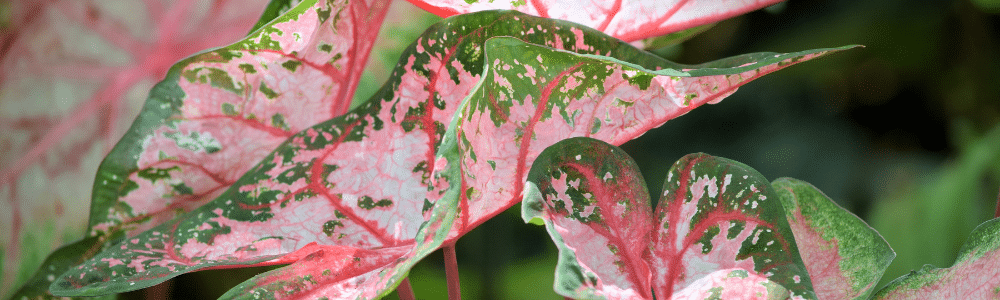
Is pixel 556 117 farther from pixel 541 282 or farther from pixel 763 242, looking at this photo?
pixel 541 282

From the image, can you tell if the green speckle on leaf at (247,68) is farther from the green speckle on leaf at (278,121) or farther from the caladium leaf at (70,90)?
the caladium leaf at (70,90)

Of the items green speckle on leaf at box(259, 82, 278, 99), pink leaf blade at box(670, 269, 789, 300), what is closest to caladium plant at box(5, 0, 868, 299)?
green speckle on leaf at box(259, 82, 278, 99)

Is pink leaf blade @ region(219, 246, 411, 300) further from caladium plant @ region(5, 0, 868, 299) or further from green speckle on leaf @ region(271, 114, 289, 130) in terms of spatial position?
green speckle on leaf @ region(271, 114, 289, 130)

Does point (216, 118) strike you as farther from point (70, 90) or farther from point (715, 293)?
point (715, 293)

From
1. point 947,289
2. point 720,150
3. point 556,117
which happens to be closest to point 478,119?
point 556,117

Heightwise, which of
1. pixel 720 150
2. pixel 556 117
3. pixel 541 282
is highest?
pixel 556 117

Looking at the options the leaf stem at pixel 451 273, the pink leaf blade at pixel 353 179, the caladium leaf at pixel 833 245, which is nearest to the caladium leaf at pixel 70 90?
the pink leaf blade at pixel 353 179

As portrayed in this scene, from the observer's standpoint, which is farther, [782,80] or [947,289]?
[782,80]

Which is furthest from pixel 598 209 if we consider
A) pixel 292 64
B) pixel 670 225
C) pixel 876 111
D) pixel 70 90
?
pixel 70 90

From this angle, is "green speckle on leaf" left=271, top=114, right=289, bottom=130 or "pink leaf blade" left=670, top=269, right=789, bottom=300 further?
"green speckle on leaf" left=271, top=114, right=289, bottom=130
